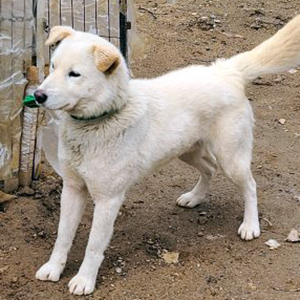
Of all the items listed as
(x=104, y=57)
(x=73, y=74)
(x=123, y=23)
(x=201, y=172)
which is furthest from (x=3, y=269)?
(x=123, y=23)

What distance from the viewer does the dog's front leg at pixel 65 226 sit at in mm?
3945

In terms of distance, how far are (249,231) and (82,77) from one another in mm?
1735

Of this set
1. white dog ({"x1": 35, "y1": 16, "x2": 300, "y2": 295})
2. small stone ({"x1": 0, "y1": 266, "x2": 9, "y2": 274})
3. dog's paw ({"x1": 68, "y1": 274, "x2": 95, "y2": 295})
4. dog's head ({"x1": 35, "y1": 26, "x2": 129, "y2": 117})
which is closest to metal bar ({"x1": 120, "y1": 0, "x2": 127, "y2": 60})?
white dog ({"x1": 35, "y1": 16, "x2": 300, "y2": 295})

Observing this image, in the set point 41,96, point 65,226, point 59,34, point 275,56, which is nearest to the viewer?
point 41,96

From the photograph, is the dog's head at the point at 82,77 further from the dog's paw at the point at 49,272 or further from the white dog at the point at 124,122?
the dog's paw at the point at 49,272

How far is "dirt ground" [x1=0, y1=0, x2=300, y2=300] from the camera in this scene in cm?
396

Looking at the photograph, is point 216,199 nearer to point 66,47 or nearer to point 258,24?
point 66,47

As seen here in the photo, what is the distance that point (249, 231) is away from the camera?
452cm

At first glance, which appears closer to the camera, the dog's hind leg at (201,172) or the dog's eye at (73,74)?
the dog's eye at (73,74)

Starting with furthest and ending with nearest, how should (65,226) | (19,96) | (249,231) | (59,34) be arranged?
(19,96) → (249,231) → (65,226) → (59,34)

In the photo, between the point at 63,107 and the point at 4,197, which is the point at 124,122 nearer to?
the point at 63,107

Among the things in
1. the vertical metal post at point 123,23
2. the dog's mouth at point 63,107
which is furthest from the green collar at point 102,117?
the vertical metal post at point 123,23

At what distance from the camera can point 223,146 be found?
170 inches

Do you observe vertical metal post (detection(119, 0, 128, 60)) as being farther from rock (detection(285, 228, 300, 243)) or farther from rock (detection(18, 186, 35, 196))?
rock (detection(285, 228, 300, 243))
